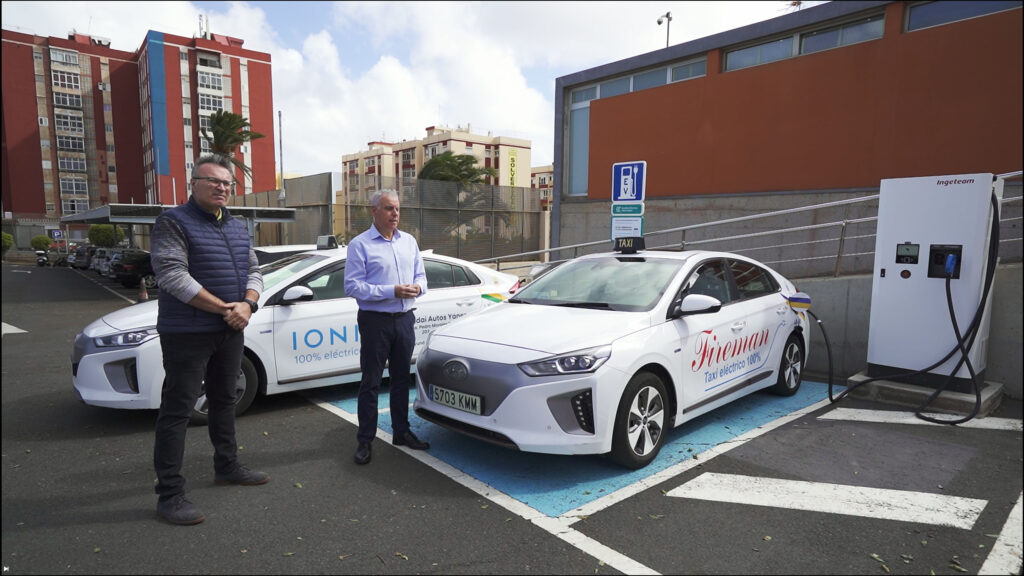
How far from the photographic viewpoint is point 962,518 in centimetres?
335

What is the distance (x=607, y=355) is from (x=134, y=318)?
12.7ft

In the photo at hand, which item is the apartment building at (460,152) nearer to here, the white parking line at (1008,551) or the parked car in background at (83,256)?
the parked car in background at (83,256)

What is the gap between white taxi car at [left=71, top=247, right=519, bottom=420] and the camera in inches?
180

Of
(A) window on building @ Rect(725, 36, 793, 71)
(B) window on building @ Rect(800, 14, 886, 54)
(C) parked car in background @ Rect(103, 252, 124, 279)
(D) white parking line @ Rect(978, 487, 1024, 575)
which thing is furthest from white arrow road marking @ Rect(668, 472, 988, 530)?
(C) parked car in background @ Rect(103, 252, 124, 279)

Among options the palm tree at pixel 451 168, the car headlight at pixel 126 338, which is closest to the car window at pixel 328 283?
the car headlight at pixel 126 338

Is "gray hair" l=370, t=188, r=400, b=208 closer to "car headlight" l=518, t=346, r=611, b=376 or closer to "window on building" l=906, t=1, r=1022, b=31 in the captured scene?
"car headlight" l=518, t=346, r=611, b=376

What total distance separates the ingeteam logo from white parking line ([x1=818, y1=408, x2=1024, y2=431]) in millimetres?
919

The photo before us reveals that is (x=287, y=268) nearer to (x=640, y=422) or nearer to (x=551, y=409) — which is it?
(x=551, y=409)

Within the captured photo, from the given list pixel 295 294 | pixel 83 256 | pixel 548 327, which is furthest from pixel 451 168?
pixel 548 327

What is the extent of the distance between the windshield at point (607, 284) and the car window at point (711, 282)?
17cm

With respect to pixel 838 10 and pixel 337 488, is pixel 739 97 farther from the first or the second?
pixel 337 488

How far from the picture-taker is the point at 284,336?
16.8ft

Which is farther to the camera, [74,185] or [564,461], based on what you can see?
[74,185]

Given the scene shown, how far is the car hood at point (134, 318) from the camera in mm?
4684
